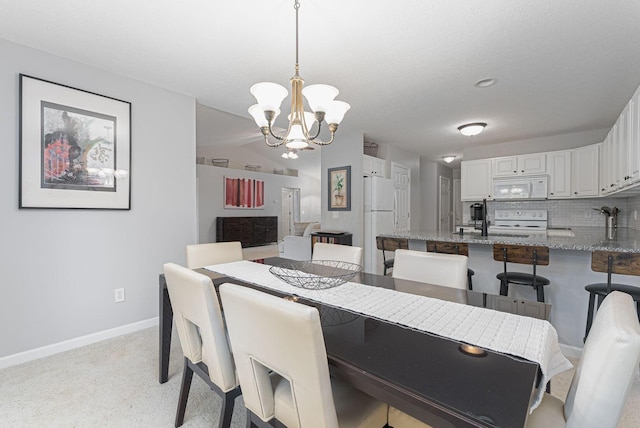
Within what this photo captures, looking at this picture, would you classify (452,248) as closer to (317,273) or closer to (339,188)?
(317,273)

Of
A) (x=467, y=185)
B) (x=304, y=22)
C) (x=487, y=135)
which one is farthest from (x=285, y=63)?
(x=467, y=185)

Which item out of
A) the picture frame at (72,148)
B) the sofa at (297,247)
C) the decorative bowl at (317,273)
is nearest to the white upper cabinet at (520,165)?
the sofa at (297,247)

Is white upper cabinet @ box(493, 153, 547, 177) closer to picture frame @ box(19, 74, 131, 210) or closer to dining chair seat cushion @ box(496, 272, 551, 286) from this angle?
dining chair seat cushion @ box(496, 272, 551, 286)

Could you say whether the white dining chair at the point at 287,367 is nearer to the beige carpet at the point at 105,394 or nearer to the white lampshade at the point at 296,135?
the beige carpet at the point at 105,394

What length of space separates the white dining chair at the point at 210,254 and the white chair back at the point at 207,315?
0.93 metres

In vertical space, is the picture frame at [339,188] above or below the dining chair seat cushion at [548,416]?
above

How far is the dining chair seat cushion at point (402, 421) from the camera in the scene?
103 cm

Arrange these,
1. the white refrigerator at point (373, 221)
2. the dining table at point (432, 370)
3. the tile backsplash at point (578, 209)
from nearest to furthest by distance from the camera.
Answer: the dining table at point (432, 370)
the tile backsplash at point (578, 209)
the white refrigerator at point (373, 221)

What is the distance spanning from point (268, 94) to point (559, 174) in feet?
15.7

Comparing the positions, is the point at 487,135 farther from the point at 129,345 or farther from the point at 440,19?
the point at 129,345

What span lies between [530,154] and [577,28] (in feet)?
10.6

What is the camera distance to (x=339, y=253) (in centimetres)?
237

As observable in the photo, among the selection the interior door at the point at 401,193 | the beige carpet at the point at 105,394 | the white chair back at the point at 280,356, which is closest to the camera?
the white chair back at the point at 280,356

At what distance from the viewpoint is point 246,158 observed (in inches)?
356
